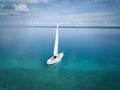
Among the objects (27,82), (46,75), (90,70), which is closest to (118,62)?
(90,70)

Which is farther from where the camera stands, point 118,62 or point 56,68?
point 118,62

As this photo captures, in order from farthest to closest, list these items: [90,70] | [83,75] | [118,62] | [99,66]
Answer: [118,62] < [99,66] < [90,70] < [83,75]

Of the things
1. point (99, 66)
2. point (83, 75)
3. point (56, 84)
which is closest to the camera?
point (56, 84)

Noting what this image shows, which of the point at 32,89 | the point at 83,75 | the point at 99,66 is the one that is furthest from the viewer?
the point at 99,66

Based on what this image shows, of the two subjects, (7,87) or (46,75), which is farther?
(46,75)

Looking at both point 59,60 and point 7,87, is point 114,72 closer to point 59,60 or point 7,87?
point 59,60

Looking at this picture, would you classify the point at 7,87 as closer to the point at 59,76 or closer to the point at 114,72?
the point at 59,76

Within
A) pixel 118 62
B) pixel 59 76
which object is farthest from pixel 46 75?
pixel 118 62

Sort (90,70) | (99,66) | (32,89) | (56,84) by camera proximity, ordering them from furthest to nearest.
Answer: (99,66), (90,70), (56,84), (32,89)

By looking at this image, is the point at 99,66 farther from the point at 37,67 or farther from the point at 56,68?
the point at 37,67
